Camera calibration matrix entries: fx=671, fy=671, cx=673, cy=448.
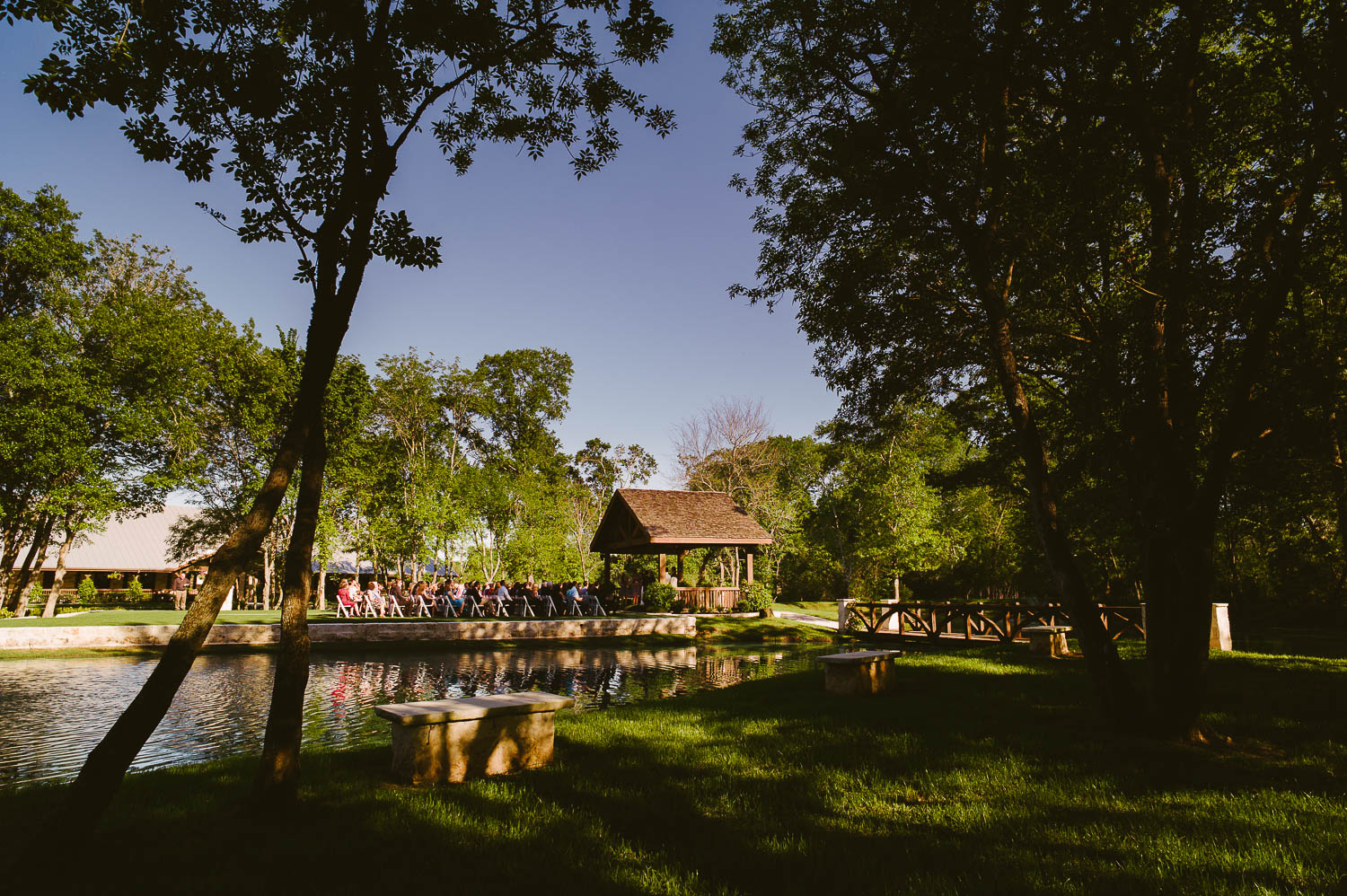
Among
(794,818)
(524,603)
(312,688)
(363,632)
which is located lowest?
(312,688)

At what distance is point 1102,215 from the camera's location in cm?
717

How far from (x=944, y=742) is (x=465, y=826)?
422 cm

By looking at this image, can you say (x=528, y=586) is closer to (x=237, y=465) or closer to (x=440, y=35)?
(x=237, y=465)

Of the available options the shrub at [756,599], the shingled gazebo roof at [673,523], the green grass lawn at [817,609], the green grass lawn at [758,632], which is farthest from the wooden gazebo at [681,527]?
the green grass lawn at [817,609]

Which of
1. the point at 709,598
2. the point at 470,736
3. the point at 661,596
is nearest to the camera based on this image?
the point at 470,736

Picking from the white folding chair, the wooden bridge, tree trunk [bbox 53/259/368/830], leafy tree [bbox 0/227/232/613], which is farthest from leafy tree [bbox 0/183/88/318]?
the wooden bridge

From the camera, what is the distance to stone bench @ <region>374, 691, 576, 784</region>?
494 centimetres

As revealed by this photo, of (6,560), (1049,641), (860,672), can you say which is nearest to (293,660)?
(860,672)

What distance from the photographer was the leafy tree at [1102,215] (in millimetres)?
6027

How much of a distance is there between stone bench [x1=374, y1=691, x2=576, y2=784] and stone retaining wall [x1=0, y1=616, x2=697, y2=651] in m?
12.1

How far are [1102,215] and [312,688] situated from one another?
1373 centimetres

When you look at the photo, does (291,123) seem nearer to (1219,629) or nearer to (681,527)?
(1219,629)

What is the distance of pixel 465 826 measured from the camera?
4.01 meters

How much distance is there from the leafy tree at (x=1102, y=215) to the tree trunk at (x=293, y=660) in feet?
21.4
